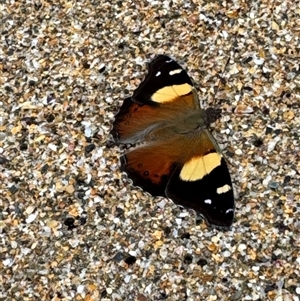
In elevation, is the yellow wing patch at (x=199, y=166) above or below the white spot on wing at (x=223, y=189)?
above

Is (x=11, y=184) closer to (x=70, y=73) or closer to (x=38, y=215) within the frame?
(x=38, y=215)

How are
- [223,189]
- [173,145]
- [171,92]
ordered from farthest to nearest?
A: [171,92]
[173,145]
[223,189]

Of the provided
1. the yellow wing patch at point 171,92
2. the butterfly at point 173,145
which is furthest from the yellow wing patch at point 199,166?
the yellow wing patch at point 171,92

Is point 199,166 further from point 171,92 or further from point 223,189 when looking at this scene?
point 171,92

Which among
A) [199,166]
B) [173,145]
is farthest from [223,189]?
[173,145]

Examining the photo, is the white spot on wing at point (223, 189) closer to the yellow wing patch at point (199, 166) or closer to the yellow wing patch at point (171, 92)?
the yellow wing patch at point (199, 166)

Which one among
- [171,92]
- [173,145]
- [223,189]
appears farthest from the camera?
[171,92]
